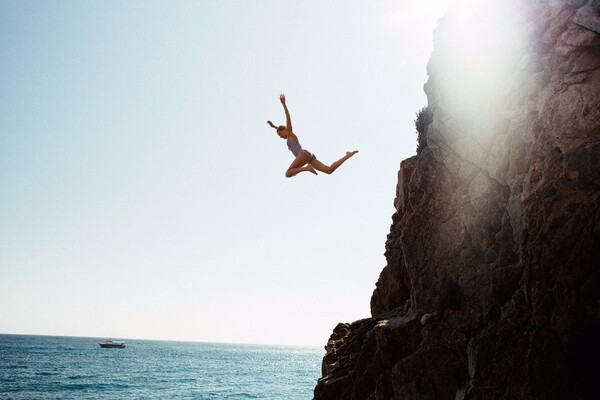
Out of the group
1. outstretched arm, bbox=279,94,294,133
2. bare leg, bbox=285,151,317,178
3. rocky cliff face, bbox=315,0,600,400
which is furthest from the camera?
bare leg, bbox=285,151,317,178

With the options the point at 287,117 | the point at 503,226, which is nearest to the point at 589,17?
the point at 503,226

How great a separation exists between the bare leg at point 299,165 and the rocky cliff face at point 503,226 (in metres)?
5.31

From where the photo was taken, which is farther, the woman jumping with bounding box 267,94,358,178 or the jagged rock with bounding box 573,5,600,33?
the woman jumping with bounding box 267,94,358,178

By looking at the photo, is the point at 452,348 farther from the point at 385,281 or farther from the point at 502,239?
the point at 385,281

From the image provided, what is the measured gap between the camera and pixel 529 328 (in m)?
8.14

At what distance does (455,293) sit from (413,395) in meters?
2.98

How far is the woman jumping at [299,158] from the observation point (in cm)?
964

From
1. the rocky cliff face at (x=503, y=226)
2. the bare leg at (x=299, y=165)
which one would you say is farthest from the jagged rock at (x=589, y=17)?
the bare leg at (x=299, y=165)

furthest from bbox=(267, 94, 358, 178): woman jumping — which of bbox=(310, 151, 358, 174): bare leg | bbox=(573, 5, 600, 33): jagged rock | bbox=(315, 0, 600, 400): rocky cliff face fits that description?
bbox=(573, 5, 600, 33): jagged rock

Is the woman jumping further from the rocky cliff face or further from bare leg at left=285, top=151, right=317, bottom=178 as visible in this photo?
the rocky cliff face

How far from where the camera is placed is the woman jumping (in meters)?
→ 9.64

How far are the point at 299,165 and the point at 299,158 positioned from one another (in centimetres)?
20

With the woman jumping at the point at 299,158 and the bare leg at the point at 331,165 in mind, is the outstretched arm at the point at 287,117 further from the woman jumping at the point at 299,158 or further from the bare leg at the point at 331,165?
the bare leg at the point at 331,165

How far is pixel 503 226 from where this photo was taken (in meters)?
10.1
